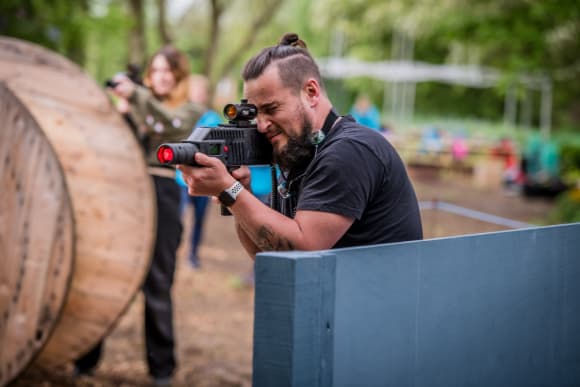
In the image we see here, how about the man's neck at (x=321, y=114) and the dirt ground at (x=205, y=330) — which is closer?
the man's neck at (x=321, y=114)

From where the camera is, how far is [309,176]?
266 centimetres

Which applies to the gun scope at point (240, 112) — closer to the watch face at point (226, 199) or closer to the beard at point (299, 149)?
the beard at point (299, 149)

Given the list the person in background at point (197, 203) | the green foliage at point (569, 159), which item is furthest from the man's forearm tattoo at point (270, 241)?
the green foliage at point (569, 159)

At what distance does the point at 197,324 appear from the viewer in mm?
7105

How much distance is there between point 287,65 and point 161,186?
2784 mm

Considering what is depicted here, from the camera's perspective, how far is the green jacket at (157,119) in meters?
5.32

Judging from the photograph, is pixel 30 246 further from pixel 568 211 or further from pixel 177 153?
pixel 568 211

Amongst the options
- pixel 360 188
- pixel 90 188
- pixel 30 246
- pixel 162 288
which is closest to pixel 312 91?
pixel 360 188

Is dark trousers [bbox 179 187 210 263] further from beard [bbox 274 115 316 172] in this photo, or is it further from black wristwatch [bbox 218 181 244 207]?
black wristwatch [bbox 218 181 244 207]

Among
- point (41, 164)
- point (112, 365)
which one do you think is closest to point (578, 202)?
point (112, 365)

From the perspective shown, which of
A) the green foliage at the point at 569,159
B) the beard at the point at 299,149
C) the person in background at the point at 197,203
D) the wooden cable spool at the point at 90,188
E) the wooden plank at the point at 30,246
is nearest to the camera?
the beard at the point at 299,149

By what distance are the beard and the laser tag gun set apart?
0.18 ft

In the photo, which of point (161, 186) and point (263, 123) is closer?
point (263, 123)

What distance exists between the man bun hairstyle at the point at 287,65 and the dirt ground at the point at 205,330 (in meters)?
2.22
